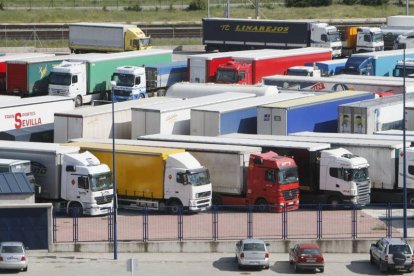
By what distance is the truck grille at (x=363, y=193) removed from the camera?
162 ft

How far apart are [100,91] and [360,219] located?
1226 inches

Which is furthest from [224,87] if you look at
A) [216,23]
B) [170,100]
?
[216,23]

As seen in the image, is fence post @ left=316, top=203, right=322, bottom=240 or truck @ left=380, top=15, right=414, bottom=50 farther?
truck @ left=380, top=15, right=414, bottom=50

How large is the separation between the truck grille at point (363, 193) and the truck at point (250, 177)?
2.37 metres

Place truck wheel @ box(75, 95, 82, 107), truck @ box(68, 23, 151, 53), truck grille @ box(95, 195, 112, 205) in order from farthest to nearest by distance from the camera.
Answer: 1. truck @ box(68, 23, 151, 53)
2. truck wheel @ box(75, 95, 82, 107)
3. truck grille @ box(95, 195, 112, 205)

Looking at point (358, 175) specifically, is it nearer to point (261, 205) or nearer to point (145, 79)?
point (261, 205)

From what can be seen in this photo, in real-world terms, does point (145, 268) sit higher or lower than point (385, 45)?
lower

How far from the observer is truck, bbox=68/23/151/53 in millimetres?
92438

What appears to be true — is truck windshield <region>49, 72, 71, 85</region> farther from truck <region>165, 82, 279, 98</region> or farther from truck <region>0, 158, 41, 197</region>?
truck <region>0, 158, 41, 197</region>

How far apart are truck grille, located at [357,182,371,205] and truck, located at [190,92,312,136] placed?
8114mm

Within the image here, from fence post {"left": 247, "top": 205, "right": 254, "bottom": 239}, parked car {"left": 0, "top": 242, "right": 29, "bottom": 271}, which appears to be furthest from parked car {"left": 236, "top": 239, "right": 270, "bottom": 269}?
parked car {"left": 0, "top": 242, "right": 29, "bottom": 271}

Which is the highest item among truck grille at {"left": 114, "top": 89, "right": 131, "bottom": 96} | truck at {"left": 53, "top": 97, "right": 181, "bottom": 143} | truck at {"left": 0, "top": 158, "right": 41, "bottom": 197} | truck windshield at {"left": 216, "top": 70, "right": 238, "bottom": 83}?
truck windshield at {"left": 216, "top": 70, "right": 238, "bottom": 83}

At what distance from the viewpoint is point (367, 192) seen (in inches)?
1949

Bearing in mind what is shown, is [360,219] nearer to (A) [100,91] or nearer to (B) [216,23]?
(A) [100,91]
